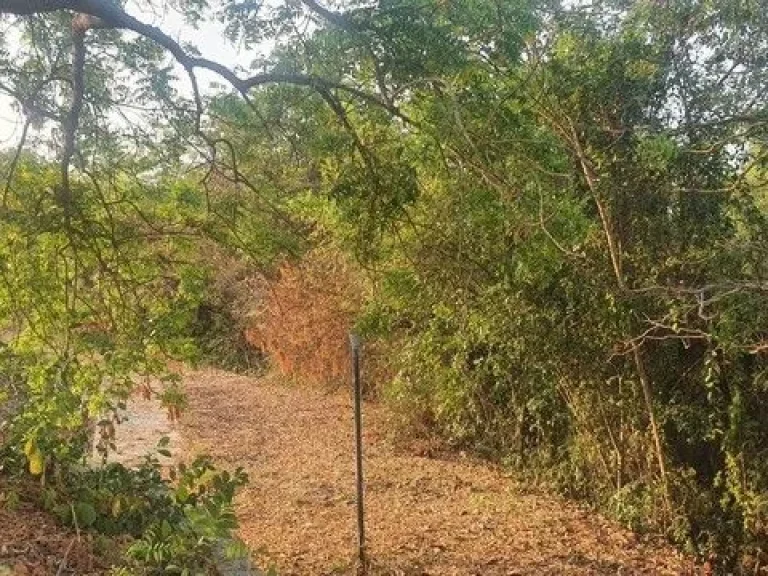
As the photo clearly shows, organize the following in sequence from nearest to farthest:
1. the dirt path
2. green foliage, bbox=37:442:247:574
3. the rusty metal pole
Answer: green foliage, bbox=37:442:247:574, the rusty metal pole, the dirt path

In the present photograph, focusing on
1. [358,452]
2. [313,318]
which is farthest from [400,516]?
[313,318]

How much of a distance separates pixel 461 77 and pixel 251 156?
1.57 meters

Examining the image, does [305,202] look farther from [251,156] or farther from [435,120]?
[435,120]

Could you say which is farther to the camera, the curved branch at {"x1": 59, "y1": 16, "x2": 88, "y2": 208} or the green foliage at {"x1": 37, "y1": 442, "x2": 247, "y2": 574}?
the green foliage at {"x1": 37, "y1": 442, "x2": 247, "y2": 574}

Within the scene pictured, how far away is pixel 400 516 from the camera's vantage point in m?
7.66

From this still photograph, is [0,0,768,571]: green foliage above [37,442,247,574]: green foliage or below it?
above

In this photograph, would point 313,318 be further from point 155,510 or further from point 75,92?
point 75,92

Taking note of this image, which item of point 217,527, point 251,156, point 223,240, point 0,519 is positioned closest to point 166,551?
point 217,527

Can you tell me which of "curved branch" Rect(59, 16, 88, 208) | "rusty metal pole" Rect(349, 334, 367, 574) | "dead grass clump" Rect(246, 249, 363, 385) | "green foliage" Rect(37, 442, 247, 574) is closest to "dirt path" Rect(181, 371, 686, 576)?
"rusty metal pole" Rect(349, 334, 367, 574)

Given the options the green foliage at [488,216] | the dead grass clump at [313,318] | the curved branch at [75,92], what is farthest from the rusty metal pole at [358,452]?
the dead grass clump at [313,318]

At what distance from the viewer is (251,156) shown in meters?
5.33

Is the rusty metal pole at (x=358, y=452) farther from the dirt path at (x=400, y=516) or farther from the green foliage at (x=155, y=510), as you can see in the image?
the green foliage at (x=155, y=510)

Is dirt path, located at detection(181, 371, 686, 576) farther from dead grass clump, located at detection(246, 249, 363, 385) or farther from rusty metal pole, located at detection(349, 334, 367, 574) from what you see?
dead grass clump, located at detection(246, 249, 363, 385)

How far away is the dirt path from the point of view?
6.47m
